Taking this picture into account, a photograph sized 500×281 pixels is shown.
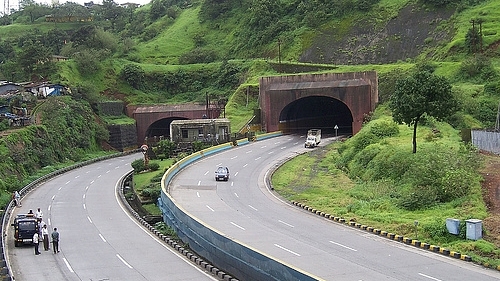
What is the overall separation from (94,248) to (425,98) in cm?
2366

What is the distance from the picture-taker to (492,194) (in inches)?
1232

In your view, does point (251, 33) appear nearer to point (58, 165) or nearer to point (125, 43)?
point (125, 43)

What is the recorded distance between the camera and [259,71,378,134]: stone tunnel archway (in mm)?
71438

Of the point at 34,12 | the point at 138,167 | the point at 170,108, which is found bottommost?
the point at 138,167

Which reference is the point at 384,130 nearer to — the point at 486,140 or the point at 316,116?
the point at 486,140

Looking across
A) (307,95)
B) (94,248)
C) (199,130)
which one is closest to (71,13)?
(199,130)

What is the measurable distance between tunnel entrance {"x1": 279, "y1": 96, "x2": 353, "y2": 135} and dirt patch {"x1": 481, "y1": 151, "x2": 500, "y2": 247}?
1603 inches

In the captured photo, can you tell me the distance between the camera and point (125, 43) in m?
117

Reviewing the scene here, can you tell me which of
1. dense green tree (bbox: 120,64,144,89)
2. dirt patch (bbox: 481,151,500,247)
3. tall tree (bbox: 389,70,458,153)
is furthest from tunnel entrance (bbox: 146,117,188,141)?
dirt patch (bbox: 481,151,500,247)

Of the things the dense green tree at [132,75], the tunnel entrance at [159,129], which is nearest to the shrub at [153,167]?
the tunnel entrance at [159,129]

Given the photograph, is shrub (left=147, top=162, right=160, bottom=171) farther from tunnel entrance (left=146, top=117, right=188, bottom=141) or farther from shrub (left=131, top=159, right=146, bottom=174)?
tunnel entrance (left=146, top=117, right=188, bottom=141)

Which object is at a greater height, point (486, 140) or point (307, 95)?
point (307, 95)

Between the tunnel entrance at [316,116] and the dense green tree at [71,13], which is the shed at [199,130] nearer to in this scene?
the tunnel entrance at [316,116]

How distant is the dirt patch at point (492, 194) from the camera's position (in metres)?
26.4
